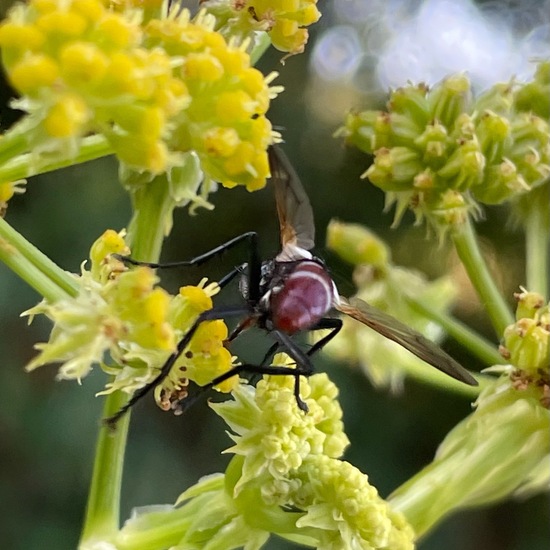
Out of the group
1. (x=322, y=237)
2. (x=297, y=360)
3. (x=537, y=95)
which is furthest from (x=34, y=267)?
(x=322, y=237)

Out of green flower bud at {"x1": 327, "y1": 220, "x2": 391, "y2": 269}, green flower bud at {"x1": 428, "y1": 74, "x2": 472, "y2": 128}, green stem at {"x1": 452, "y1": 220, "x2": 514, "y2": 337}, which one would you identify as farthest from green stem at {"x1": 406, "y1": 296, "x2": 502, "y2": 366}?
green flower bud at {"x1": 428, "y1": 74, "x2": 472, "y2": 128}

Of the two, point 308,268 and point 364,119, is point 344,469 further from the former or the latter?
point 364,119

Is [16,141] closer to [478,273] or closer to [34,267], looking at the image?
[34,267]

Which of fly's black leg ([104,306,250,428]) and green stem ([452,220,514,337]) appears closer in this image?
fly's black leg ([104,306,250,428])

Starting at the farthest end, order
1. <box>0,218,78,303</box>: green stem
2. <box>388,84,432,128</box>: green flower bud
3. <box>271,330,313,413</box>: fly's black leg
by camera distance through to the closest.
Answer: <box>388,84,432,128</box>: green flower bud < <box>271,330,313,413</box>: fly's black leg < <box>0,218,78,303</box>: green stem

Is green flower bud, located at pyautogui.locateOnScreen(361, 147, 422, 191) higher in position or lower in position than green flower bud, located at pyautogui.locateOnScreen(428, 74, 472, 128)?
lower

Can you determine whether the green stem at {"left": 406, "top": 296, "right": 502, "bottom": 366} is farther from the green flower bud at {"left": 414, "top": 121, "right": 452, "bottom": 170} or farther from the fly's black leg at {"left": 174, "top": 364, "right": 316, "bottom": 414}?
the fly's black leg at {"left": 174, "top": 364, "right": 316, "bottom": 414}

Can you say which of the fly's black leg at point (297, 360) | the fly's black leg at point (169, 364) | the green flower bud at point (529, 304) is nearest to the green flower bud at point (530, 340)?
the green flower bud at point (529, 304)
